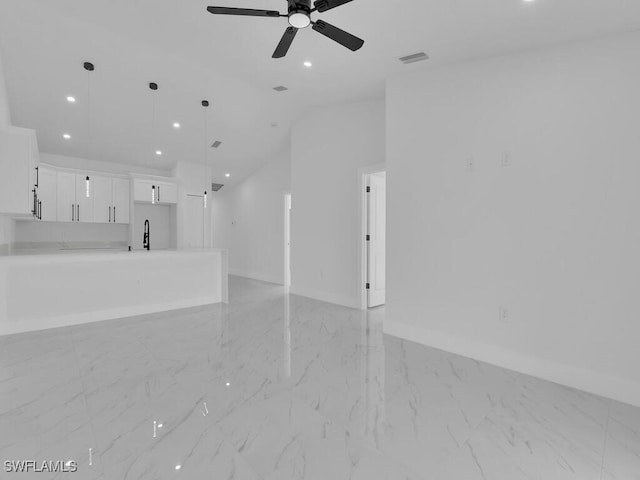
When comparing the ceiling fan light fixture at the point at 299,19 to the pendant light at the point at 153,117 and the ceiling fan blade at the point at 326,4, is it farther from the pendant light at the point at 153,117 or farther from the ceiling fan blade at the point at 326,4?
the pendant light at the point at 153,117

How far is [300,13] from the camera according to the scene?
82.4 inches

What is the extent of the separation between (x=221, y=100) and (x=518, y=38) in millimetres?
4167

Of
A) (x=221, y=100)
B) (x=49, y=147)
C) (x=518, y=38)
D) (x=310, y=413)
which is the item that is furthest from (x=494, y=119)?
(x=49, y=147)

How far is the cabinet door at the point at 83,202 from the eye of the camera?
20.8 ft

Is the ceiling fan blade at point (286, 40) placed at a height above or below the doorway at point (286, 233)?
above

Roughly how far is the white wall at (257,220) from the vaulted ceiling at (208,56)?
1079 millimetres

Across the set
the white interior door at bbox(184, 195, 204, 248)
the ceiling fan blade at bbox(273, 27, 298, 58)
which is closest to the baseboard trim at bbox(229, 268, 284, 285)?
the white interior door at bbox(184, 195, 204, 248)

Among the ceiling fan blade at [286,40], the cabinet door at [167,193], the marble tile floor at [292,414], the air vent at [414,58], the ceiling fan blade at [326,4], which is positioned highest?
the air vent at [414,58]

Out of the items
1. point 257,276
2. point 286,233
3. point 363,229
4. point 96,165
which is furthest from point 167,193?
point 363,229

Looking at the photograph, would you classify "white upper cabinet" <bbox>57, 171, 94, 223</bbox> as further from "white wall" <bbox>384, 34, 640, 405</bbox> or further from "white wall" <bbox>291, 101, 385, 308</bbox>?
"white wall" <bbox>384, 34, 640, 405</bbox>

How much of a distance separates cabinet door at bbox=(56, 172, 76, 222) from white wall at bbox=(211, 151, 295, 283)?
3.57 metres

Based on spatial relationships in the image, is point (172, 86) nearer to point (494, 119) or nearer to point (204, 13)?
point (204, 13)

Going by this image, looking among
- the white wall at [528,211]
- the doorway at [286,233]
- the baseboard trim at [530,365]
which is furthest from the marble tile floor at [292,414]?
the doorway at [286,233]

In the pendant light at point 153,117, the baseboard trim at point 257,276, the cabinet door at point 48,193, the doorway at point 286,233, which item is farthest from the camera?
the baseboard trim at point 257,276
